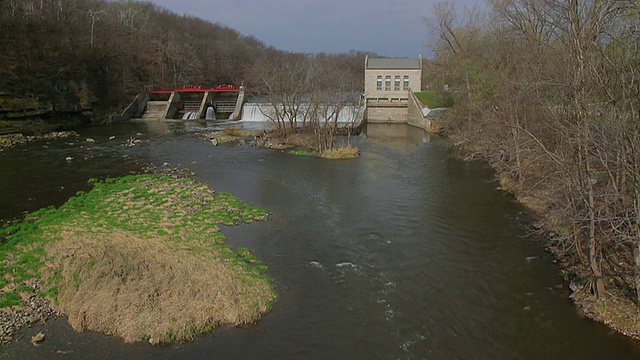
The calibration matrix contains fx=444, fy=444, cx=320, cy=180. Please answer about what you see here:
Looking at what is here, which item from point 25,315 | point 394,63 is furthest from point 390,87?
point 25,315

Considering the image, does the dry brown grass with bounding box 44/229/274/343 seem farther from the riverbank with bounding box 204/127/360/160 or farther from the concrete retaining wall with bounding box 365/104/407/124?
the concrete retaining wall with bounding box 365/104/407/124

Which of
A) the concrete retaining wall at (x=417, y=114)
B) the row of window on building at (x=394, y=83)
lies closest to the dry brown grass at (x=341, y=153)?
the concrete retaining wall at (x=417, y=114)

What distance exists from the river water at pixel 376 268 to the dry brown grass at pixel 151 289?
37 cm

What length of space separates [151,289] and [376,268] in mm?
6140

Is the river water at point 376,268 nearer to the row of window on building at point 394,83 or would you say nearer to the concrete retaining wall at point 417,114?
the concrete retaining wall at point 417,114

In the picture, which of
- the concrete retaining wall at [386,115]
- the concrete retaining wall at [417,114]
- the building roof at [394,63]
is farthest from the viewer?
the building roof at [394,63]

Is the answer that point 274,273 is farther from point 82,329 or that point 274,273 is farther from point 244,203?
point 244,203

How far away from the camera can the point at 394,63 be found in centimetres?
5247

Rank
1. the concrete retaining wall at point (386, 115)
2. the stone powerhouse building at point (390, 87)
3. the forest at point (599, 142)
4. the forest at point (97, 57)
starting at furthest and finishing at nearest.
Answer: the stone powerhouse building at point (390, 87)
the concrete retaining wall at point (386, 115)
the forest at point (97, 57)
the forest at point (599, 142)

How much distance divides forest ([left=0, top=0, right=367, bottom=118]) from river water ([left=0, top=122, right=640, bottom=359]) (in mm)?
20766

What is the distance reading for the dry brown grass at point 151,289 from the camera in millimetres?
9766

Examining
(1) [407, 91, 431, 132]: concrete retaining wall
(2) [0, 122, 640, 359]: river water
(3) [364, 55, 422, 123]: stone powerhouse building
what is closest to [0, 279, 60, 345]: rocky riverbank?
(2) [0, 122, 640, 359]: river water

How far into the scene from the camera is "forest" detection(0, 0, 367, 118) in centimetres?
4253

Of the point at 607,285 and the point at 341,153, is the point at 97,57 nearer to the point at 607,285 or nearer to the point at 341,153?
the point at 341,153
